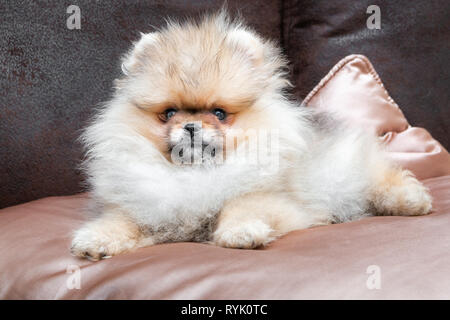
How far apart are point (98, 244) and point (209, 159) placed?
0.41m

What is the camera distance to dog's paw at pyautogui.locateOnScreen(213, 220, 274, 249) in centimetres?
123

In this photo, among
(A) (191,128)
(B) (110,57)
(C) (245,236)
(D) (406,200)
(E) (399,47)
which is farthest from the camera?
(E) (399,47)

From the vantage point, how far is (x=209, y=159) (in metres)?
1.47

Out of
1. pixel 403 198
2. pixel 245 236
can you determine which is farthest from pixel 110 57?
pixel 403 198

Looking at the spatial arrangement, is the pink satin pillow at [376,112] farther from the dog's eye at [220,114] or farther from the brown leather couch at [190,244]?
the dog's eye at [220,114]

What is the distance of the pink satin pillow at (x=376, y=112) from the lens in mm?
2119

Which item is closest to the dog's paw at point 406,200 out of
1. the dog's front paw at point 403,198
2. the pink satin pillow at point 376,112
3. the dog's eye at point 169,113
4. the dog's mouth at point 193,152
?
the dog's front paw at point 403,198

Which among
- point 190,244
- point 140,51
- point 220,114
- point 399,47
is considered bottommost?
point 190,244

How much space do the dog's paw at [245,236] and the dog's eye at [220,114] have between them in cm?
36

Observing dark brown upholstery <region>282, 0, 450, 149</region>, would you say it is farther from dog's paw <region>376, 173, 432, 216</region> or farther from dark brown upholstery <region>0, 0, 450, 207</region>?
dog's paw <region>376, 173, 432, 216</region>

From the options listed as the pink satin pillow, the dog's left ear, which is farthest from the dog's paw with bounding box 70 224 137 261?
the pink satin pillow

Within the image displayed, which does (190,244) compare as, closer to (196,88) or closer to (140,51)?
(196,88)
